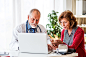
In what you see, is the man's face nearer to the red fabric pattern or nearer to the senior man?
the senior man

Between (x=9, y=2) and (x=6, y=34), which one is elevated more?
(x=9, y=2)

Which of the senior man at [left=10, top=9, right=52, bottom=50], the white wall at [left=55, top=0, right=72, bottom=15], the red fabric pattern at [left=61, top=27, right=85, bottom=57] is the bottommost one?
the red fabric pattern at [left=61, top=27, right=85, bottom=57]

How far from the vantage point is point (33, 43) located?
1.59 m

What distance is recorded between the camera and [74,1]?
3797 mm

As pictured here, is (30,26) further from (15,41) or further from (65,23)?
(65,23)

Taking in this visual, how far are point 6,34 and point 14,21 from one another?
0.40 m

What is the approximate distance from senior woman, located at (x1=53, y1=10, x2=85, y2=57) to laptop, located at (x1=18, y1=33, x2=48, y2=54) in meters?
0.66

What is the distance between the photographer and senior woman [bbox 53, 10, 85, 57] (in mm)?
2111

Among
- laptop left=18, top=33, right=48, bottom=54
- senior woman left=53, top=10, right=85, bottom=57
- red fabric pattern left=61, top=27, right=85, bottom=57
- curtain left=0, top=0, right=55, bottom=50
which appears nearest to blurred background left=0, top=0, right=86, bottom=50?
curtain left=0, top=0, right=55, bottom=50

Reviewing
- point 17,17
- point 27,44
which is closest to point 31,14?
point 27,44

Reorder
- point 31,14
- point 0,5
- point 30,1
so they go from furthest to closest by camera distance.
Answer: point 30,1 < point 0,5 < point 31,14

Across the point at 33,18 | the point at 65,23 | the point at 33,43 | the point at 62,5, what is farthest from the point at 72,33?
the point at 62,5

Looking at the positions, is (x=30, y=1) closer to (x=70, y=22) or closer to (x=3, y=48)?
(x=3, y=48)

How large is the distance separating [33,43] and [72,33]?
2.91 feet
